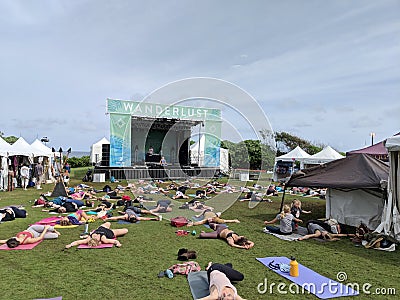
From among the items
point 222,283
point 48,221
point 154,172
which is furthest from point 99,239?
point 154,172

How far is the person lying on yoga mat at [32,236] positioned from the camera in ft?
19.2

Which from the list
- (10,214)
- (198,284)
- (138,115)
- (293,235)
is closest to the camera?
(198,284)

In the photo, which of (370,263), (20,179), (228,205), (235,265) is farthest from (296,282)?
(20,179)

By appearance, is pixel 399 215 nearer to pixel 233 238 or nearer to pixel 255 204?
pixel 233 238

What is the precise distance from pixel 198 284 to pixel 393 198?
495 cm

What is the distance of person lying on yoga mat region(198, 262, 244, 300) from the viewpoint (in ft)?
11.6

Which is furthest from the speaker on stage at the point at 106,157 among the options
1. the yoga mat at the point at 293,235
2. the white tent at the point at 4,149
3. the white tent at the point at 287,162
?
the yoga mat at the point at 293,235

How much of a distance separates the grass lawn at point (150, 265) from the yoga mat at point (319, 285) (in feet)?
0.49

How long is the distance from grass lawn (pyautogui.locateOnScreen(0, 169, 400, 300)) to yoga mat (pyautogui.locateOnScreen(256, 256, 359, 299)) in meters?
0.15

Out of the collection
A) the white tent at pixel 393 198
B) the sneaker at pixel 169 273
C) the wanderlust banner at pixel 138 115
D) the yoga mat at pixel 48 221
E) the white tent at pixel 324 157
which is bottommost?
the sneaker at pixel 169 273

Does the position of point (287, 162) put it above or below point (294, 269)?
above

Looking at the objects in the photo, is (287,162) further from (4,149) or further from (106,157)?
(4,149)

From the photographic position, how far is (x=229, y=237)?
6508mm

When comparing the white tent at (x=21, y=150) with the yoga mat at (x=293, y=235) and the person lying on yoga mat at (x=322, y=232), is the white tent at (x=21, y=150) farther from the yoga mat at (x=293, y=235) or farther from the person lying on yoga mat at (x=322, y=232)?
the person lying on yoga mat at (x=322, y=232)
